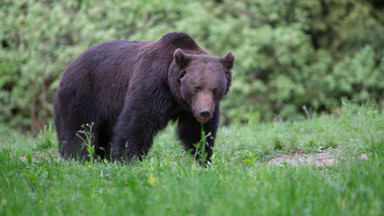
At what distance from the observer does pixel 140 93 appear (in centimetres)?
504

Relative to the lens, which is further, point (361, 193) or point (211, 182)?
point (211, 182)

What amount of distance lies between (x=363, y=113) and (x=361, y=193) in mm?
4052

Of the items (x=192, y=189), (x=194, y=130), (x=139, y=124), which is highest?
(x=192, y=189)

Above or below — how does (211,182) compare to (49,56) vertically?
above

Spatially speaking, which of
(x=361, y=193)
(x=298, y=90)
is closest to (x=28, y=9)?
(x=298, y=90)

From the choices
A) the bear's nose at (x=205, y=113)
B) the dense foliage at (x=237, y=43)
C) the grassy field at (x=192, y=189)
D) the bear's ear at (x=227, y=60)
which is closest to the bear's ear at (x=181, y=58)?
the bear's ear at (x=227, y=60)

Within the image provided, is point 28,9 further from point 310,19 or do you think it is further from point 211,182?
point 211,182

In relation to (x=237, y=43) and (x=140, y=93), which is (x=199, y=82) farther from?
(x=237, y=43)

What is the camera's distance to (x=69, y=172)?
13.9 feet

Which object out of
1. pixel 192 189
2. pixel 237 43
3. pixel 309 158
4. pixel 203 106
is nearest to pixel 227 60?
pixel 203 106

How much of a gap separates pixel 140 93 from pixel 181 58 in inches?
23.8

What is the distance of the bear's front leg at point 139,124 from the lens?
4977 millimetres

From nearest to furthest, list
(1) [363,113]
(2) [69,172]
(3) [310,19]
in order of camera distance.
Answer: (2) [69,172], (1) [363,113], (3) [310,19]

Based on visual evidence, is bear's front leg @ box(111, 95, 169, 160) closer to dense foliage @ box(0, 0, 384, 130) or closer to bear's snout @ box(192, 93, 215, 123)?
bear's snout @ box(192, 93, 215, 123)
